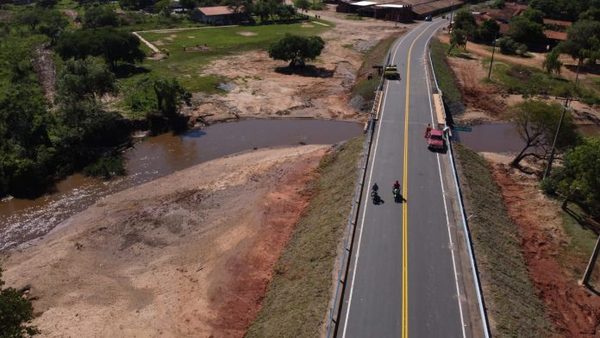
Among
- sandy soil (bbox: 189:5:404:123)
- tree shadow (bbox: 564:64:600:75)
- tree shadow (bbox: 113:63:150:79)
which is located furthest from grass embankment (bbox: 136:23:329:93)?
tree shadow (bbox: 564:64:600:75)

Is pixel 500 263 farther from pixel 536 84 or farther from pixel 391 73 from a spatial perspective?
pixel 536 84

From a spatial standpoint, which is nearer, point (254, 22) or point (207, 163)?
point (207, 163)

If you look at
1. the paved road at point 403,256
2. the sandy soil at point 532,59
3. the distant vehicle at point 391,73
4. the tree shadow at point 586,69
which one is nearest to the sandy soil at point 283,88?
the distant vehicle at point 391,73

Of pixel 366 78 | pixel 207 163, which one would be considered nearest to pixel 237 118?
pixel 207 163

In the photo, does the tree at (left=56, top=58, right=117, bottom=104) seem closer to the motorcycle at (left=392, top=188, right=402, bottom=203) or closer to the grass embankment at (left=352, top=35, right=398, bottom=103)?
the grass embankment at (left=352, top=35, right=398, bottom=103)

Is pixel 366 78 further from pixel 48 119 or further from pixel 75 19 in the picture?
pixel 75 19

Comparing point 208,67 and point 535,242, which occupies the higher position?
point 208,67
